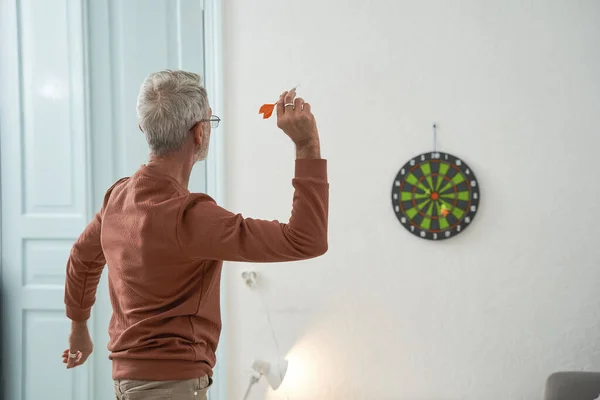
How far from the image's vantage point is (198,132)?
5.02ft

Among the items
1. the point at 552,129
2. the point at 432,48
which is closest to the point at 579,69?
the point at 552,129

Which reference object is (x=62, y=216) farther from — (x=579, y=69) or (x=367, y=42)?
(x=579, y=69)

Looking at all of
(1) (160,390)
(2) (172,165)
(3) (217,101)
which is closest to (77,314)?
(1) (160,390)

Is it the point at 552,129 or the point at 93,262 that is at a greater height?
the point at 552,129

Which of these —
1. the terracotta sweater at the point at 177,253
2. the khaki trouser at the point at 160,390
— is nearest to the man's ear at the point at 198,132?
the terracotta sweater at the point at 177,253

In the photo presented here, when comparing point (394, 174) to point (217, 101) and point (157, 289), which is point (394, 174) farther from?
point (157, 289)

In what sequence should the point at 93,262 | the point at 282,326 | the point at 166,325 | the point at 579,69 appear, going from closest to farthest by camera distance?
1. the point at 166,325
2. the point at 93,262
3. the point at 579,69
4. the point at 282,326

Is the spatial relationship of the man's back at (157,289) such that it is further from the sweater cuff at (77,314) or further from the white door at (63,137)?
the white door at (63,137)

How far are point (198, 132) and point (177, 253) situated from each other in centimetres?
29

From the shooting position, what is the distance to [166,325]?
4.83 ft

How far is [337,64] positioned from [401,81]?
0.30 meters

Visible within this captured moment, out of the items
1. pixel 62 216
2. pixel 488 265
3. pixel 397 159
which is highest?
pixel 397 159

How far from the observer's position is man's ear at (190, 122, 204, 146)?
153cm

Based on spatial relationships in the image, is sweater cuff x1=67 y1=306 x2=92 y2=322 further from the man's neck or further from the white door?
the white door
